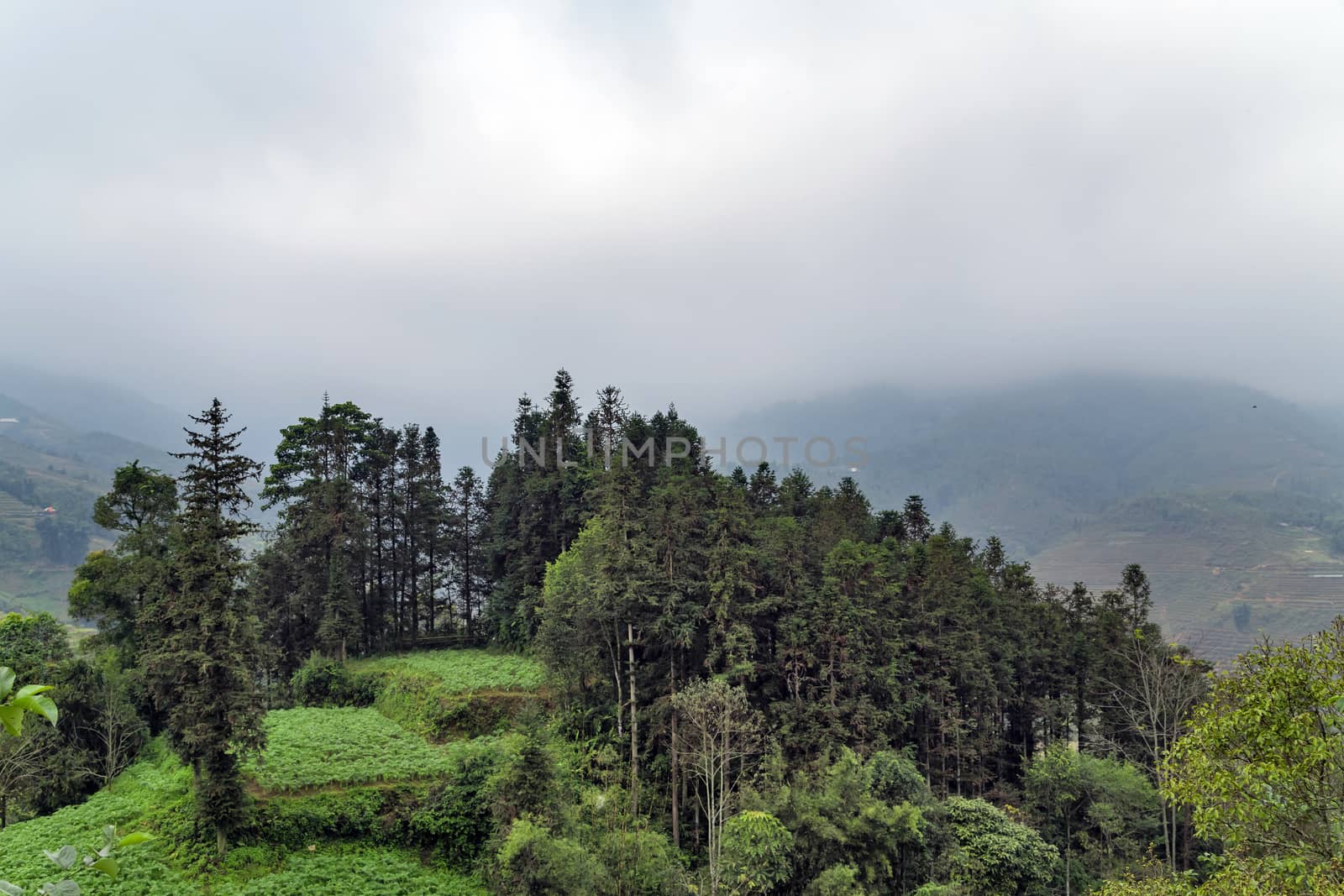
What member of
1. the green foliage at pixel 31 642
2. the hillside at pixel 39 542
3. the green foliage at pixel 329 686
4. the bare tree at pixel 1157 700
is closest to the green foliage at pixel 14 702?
the green foliage at pixel 31 642

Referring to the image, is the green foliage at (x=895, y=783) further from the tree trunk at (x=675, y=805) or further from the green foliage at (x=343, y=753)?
the green foliage at (x=343, y=753)

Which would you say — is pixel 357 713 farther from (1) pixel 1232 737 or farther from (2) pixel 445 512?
(1) pixel 1232 737

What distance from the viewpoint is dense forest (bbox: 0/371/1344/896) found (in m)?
22.1

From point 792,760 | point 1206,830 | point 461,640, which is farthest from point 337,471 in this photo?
point 1206,830

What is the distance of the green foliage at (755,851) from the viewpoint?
78.6 feet

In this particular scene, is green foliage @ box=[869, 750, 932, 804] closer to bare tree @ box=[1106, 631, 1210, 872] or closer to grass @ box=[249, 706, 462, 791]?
bare tree @ box=[1106, 631, 1210, 872]

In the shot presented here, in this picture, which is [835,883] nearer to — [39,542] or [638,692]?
[638,692]

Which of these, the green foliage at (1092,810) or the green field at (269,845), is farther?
the green foliage at (1092,810)

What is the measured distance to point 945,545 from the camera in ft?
148

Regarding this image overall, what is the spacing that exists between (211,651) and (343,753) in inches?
358

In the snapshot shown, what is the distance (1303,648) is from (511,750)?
2224cm

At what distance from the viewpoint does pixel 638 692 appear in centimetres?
3181

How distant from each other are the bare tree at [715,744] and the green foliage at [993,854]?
9.10 m

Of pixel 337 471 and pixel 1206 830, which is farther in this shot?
pixel 337 471
